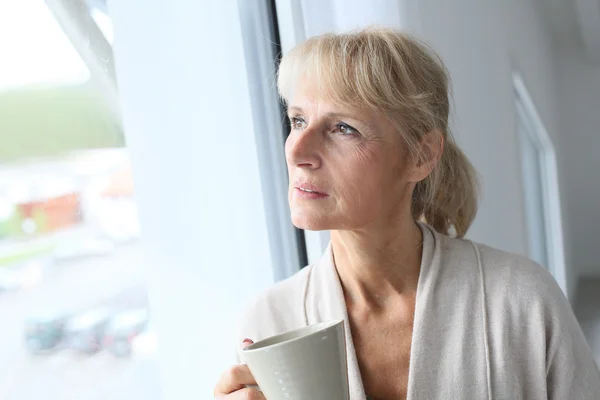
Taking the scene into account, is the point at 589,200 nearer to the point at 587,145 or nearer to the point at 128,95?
the point at 587,145

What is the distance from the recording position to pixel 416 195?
1352mm

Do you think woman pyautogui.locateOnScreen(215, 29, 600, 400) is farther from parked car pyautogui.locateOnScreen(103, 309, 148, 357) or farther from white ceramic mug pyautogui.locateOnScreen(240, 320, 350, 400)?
white ceramic mug pyautogui.locateOnScreen(240, 320, 350, 400)

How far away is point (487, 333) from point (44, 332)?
2.11 ft

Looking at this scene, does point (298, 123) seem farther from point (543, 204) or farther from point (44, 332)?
point (543, 204)

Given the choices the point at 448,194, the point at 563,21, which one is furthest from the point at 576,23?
the point at 448,194

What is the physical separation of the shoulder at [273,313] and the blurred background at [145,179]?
215 millimetres

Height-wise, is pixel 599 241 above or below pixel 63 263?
below

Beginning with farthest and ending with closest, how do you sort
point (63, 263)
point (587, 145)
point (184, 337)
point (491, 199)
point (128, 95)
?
1. point (587, 145)
2. point (491, 199)
3. point (184, 337)
4. point (128, 95)
5. point (63, 263)

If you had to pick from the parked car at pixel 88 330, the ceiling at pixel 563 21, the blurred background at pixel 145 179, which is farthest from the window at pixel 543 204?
the parked car at pixel 88 330

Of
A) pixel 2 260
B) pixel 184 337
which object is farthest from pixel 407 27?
pixel 2 260

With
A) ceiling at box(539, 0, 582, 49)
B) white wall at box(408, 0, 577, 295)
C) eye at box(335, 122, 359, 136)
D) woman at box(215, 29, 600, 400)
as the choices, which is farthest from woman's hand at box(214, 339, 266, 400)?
ceiling at box(539, 0, 582, 49)

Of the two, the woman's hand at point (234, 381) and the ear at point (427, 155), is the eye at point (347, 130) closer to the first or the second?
the ear at point (427, 155)

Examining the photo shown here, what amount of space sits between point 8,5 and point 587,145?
7153mm

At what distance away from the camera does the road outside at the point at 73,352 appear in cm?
99
